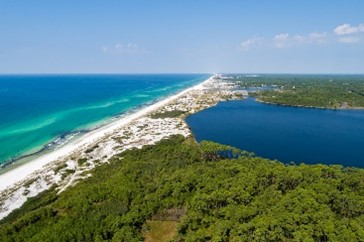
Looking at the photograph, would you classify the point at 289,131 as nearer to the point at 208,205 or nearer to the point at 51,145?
the point at 208,205

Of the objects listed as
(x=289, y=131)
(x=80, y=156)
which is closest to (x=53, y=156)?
(x=80, y=156)

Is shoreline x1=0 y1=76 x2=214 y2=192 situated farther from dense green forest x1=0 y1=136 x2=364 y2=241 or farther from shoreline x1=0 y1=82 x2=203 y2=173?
dense green forest x1=0 y1=136 x2=364 y2=241

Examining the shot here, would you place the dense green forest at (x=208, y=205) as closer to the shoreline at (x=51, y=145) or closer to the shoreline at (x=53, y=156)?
the shoreline at (x=53, y=156)

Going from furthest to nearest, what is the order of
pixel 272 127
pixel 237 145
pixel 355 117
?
pixel 355 117 < pixel 272 127 < pixel 237 145

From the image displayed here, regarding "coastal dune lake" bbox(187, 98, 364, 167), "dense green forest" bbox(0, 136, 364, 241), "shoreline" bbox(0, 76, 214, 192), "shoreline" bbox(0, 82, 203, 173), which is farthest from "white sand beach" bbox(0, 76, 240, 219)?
"coastal dune lake" bbox(187, 98, 364, 167)

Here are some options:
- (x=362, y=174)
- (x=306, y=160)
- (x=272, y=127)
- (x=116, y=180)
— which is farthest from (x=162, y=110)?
(x=362, y=174)

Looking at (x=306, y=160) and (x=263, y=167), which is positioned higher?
(x=263, y=167)

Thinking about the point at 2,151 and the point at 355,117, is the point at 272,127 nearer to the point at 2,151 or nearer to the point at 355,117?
the point at 355,117
